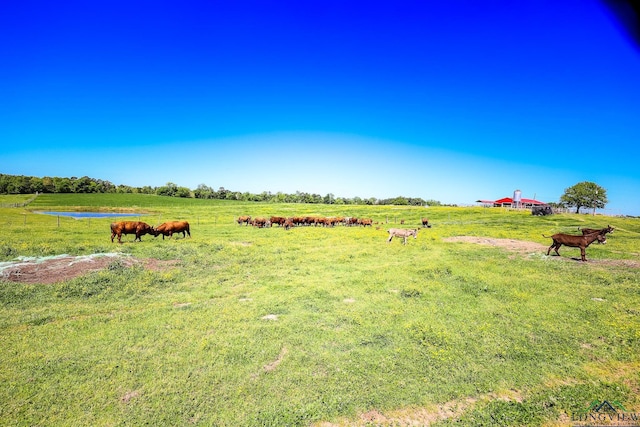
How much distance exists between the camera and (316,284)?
1257 centimetres

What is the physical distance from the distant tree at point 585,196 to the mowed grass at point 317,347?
73.1 metres

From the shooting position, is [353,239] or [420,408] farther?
[353,239]

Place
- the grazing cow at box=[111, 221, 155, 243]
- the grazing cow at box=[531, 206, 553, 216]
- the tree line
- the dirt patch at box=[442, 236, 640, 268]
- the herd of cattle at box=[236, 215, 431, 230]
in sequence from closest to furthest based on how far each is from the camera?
the dirt patch at box=[442, 236, 640, 268], the grazing cow at box=[111, 221, 155, 243], the herd of cattle at box=[236, 215, 431, 230], the grazing cow at box=[531, 206, 553, 216], the tree line

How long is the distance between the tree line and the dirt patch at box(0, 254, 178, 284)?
119 m

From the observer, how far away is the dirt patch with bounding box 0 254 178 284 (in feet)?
40.3

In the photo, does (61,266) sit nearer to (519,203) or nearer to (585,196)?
(519,203)

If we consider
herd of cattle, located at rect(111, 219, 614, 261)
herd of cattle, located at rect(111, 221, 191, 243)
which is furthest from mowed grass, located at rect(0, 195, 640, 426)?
herd of cattle, located at rect(111, 221, 191, 243)

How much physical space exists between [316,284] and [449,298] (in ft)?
17.2

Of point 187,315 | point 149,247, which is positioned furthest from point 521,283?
point 149,247

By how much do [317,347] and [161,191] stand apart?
473 ft

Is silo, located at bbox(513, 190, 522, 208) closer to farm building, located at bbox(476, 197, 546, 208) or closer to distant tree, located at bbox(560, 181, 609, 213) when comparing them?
farm building, located at bbox(476, 197, 546, 208)

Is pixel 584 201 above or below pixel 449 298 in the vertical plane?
above

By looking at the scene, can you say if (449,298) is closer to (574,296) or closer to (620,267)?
(574,296)

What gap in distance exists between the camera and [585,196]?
69625 mm
